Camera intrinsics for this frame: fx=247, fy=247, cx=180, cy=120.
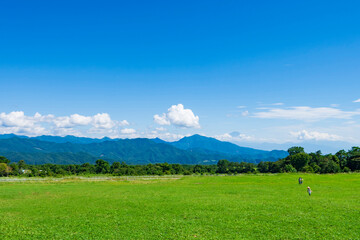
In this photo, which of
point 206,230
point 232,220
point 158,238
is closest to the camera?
point 158,238

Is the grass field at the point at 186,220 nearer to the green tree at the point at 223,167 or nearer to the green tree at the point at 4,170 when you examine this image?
the green tree at the point at 4,170

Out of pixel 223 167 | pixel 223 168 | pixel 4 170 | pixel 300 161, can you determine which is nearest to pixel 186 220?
pixel 300 161

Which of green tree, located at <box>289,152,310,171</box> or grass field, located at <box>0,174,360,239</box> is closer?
grass field, located at <box>0,174,360,239</box>

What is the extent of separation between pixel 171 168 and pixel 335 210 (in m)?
122

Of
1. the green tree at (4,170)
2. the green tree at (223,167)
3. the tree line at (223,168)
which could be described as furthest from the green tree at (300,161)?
the green tree at (4,170)

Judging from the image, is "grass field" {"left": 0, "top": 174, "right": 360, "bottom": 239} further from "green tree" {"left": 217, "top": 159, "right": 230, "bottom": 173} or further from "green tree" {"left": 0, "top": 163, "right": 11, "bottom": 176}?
"green tree" {"left": 217, "top": 159, "right": 230, "bottom": 173}

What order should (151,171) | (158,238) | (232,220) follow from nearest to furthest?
(158,238) → (232,220) → (151,171)

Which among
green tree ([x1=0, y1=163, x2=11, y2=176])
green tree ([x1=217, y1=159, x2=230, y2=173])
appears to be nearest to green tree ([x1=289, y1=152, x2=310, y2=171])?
green tree ([x1=217, y1=159, x2=230, y2=173])

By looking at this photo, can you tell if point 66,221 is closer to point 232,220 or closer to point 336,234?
A: point 232,220

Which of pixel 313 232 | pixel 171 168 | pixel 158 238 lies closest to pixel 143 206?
pixel 158 238

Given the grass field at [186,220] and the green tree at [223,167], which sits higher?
the grass field at [186,220]

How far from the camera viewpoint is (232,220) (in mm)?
27359

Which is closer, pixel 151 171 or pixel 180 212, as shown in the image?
pixel 180 212

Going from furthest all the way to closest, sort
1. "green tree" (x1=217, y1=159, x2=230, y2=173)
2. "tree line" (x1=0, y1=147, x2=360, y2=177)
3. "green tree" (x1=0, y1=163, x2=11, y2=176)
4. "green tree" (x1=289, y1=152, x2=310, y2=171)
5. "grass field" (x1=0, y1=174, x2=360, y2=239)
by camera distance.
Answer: "green tree" (x1=217, y1=159, x2=230, y2=173) < "green tree" (x1=289, y1=152, x2=310, y2=171) < "tree line" (x1=0, y1=147, x2=360, y2=177) < "green tree" (x1=0, y1=163, x2=11, y2=176) < "grass field" (x1=0, y1=174, x2=360, y2=239)
